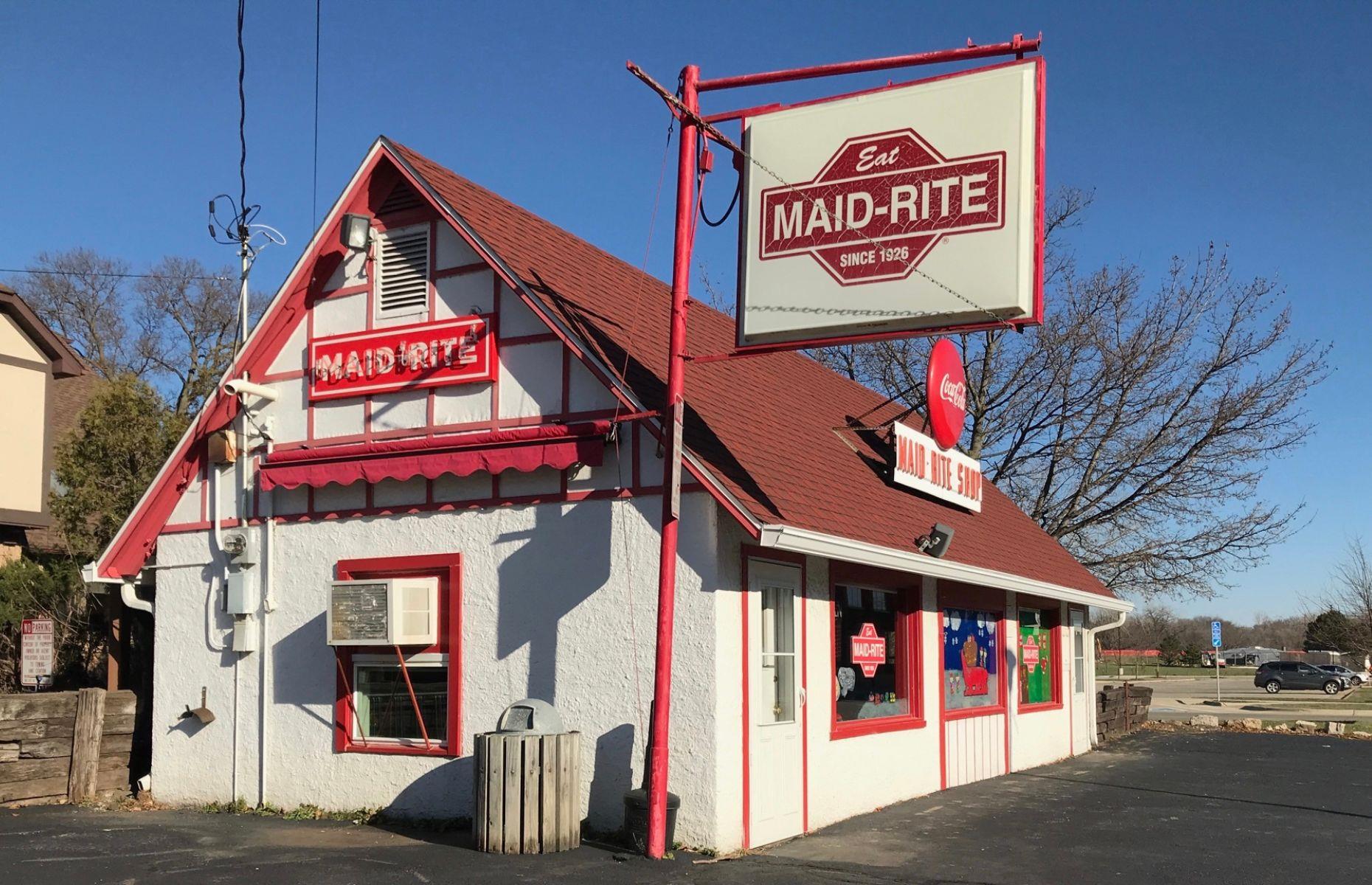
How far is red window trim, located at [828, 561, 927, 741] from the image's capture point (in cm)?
1205

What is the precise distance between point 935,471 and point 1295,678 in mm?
41098

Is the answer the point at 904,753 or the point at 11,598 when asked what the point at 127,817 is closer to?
the point at 11,598

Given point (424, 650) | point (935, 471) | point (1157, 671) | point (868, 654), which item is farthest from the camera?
point (1157, 671)

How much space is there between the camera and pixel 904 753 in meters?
13.0

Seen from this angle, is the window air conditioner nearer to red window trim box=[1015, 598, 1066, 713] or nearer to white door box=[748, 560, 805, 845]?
white door box=[748, 560, 805, 845]

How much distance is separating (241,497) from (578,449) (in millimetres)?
4052

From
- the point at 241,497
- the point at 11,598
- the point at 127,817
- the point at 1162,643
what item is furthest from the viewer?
the point at 1162,643

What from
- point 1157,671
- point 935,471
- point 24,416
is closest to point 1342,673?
point 1157,671

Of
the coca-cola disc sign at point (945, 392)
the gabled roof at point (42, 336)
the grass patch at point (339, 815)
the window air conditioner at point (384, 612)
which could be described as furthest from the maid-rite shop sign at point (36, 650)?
the coca-cola disc sign at point (945, 392)

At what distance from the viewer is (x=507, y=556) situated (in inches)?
437

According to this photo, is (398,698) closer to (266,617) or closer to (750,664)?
(266,617)

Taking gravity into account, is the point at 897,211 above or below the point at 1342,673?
above

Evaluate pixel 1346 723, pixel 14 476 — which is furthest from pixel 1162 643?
pixel 14 476

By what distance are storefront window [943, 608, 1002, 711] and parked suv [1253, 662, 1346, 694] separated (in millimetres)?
38737
